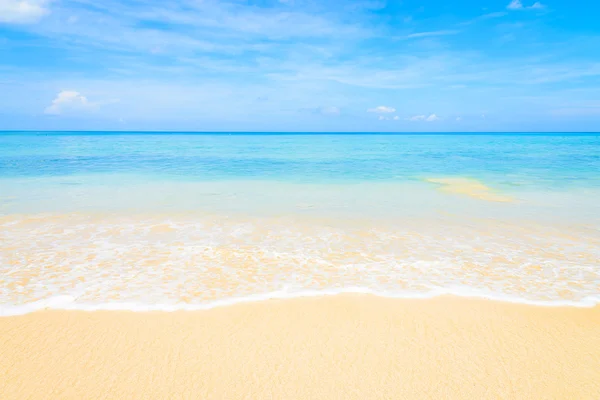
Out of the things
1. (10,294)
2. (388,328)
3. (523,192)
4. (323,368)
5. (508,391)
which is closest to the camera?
(508,391)

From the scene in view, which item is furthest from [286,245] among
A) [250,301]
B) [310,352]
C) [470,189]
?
[470,189]

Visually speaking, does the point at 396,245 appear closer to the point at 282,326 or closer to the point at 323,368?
the point at 282,326

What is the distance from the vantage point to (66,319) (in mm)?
4520

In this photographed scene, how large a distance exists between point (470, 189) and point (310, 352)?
12810 mm

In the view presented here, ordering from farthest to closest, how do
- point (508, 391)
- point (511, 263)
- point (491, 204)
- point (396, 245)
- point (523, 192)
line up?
point (523, 192), point (491, 204), point (396, 245), point (511, 263), point (508, 391)

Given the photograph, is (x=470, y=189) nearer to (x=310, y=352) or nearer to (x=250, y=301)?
(x=250, y=301)

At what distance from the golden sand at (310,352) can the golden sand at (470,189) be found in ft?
28.0

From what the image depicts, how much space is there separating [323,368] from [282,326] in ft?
2.96

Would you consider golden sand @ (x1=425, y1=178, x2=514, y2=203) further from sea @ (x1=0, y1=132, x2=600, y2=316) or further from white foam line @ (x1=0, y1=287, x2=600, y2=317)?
white foam line @ (x1=0, y1=287, x2=600, y2=317)

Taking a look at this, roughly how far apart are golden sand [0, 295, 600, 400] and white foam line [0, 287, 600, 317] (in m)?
0.15

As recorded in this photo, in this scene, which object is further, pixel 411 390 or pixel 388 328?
pixel 388 328

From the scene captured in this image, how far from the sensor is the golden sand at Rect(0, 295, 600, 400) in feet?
11.1

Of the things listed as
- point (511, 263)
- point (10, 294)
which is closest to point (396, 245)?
point (511, 263)

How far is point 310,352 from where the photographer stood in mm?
3926
